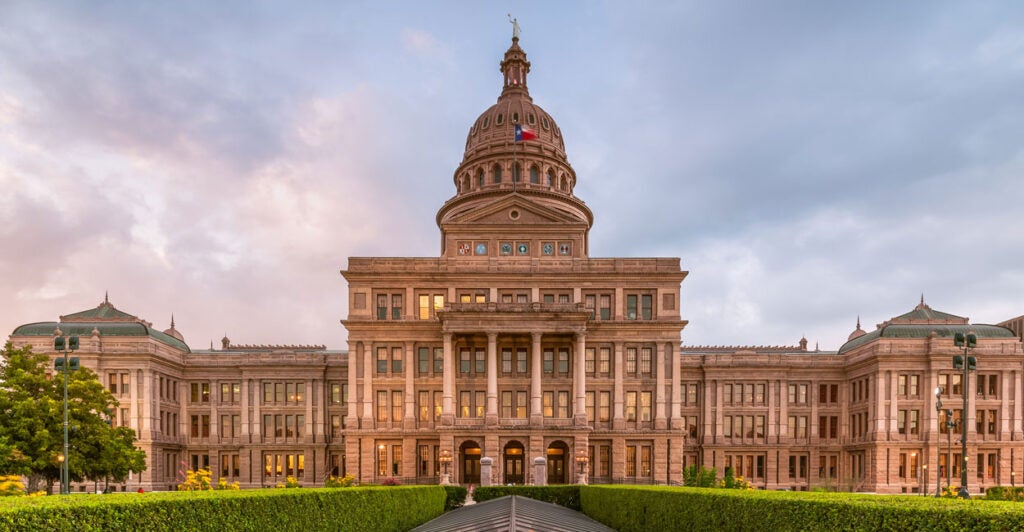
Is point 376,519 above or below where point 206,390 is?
above

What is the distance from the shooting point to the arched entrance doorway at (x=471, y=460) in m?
58.2

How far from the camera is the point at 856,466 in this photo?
6925 centimetres

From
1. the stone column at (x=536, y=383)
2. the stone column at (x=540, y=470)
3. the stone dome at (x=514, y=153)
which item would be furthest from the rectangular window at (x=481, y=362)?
the stone dome at (x=514, y=153)

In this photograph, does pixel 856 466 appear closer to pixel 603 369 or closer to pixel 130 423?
pixel 603 369

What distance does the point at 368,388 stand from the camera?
195ft

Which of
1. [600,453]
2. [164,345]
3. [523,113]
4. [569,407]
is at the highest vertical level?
[523,113]

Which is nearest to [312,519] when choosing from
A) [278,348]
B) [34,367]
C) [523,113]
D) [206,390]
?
[34,367]

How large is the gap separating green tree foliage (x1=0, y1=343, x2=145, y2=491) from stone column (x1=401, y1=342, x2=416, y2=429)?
2181 cm

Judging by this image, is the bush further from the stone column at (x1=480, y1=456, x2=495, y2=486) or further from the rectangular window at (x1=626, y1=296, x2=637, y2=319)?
the rectangular window at (x1=626, y1=296, x2=637, y2=319)

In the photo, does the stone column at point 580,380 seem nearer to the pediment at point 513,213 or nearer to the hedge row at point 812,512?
the pediment at point 513,213

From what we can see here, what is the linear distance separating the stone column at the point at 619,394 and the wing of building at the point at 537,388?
13 centimetres

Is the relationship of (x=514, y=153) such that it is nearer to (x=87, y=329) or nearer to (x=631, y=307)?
(x=631, y=307)

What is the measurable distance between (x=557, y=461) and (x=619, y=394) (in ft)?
27.7

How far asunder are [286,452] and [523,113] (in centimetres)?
5322
